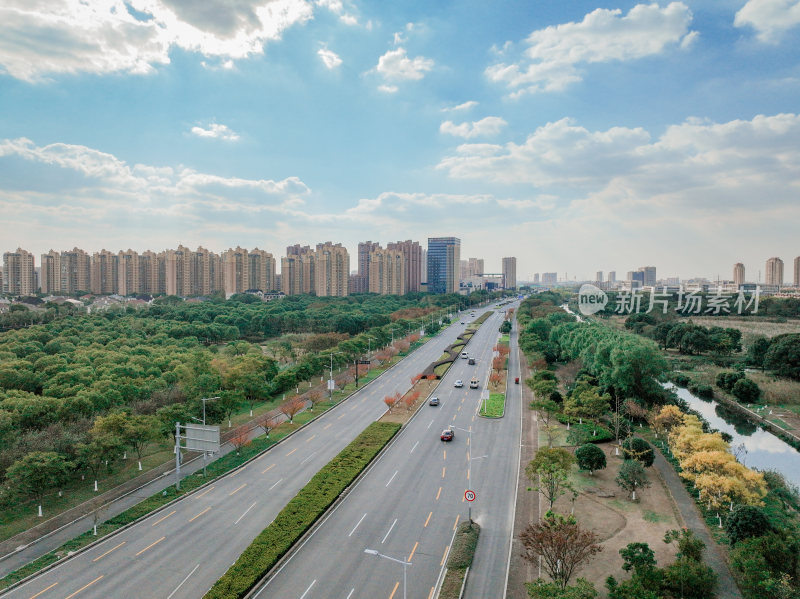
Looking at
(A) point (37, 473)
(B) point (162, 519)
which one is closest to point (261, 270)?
(A) point (37, 473)

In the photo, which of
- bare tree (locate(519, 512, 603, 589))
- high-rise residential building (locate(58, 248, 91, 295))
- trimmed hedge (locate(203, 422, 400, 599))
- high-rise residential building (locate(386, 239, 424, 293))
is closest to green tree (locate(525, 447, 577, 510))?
bare tree (locate(519, 512, 603, 589))

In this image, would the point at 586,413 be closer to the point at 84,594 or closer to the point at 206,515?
the point at 206,515

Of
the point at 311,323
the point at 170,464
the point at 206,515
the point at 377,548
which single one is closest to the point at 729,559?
the point at 377,548

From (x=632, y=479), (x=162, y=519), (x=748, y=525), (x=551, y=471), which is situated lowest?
(x=162, y=519)

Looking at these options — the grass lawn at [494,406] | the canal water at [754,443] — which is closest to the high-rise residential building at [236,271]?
the grass lawn at [494,406]

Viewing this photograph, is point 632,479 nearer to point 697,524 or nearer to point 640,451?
point 697,524

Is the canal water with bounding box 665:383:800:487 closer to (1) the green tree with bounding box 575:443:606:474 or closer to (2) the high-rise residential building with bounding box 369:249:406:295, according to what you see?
(1) the green tree with bounding box 575:443:606:474
